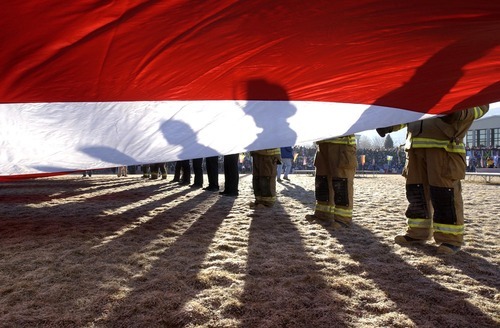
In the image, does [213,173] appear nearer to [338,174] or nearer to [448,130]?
[338,174]

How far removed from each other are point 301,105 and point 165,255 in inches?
56.6

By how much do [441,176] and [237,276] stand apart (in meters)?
1.69

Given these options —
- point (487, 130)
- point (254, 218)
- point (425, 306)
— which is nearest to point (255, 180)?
point (254, 218)

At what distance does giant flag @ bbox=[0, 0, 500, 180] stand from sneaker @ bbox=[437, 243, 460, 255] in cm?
96

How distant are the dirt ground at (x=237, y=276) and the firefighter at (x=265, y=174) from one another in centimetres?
111

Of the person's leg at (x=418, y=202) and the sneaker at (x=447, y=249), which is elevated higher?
the person's leg at (x=418, y=202)

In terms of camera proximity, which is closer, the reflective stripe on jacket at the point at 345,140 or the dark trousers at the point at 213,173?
the reflective stripe on jacket at the point at 345,140

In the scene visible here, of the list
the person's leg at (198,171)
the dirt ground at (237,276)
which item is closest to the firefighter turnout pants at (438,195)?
the dirt ground at (237,276)

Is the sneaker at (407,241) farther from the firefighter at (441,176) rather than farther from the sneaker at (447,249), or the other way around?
the sneaker at (447,249)

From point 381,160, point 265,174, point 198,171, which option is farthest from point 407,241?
point 381,160

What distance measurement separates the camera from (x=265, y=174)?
15.6ft

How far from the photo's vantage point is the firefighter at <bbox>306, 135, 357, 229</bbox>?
3541mm

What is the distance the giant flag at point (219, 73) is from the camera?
4.77 feet

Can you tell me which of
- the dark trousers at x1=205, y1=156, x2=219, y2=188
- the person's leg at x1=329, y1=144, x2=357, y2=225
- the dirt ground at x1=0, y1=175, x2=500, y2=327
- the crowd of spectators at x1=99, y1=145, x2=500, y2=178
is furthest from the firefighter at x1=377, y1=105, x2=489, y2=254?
the crowd of spectators at x1=99, y1=145, x2=500, y2=178
